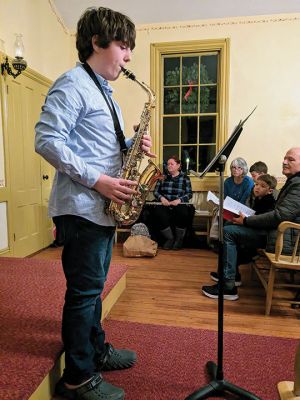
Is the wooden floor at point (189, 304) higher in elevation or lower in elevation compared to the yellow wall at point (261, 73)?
lower

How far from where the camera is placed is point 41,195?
4129 millimetres

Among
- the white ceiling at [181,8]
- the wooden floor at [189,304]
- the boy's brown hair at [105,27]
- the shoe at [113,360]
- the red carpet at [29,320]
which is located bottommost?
the wooden floor at [189,304]

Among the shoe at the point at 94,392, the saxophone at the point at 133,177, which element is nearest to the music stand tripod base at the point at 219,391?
the shoe at the point at 94,392

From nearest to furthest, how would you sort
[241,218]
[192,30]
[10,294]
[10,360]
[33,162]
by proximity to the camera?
[10,360] → [10,294] → [241,218] → [33,162] → [192,30]

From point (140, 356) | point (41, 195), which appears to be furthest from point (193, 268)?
point (41, 195)

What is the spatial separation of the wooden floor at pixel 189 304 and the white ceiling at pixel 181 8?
11.7ft

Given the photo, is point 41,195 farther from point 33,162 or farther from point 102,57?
point 102,57

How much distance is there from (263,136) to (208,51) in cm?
152

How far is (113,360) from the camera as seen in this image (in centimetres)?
159

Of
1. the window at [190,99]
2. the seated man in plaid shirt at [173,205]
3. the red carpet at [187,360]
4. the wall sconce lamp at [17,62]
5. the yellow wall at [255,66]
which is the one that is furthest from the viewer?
the window at [190,99]

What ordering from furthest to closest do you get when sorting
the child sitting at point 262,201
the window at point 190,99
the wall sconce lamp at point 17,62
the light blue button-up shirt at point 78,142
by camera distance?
the window at point 190,99 → the wall sconce lamp at point 17,62 → the child sitting at point 262,201 → the light blue button-up shirt at point 78,142

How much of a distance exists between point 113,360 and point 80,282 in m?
0.64

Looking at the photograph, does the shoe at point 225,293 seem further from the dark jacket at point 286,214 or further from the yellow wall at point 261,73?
the yellow wall at point 261,73

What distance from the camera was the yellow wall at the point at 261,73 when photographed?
445 cm
